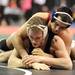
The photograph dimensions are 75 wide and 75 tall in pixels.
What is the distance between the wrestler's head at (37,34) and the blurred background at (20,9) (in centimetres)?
577

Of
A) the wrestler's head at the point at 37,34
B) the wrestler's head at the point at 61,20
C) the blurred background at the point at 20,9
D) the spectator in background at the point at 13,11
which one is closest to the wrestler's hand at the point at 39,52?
the wrestler's head at the point at 37,34

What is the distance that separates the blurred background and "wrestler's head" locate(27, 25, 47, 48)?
5774 millimetres

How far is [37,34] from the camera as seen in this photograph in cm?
327

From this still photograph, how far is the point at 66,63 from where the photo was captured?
11.0ft

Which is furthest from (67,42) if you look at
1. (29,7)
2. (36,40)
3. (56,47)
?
(29,7)

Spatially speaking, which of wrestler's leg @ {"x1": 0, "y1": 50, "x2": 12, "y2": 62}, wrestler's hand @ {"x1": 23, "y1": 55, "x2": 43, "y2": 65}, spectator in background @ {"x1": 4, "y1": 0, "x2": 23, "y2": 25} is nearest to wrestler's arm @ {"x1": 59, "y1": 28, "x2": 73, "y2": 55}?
wrestler's hand @ {"x1": 23, "y1": 55, "x2": 43, "y2": 65}

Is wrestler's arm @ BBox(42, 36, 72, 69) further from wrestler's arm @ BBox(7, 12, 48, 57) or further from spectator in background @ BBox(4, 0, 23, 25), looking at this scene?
spectator in background @ BBox(4, 0, 23, 25)

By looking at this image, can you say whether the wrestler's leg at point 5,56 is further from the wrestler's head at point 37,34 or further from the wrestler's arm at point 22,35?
the wrestler's head at point 37,34

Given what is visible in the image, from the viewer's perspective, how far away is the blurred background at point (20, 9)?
9219 millimetres

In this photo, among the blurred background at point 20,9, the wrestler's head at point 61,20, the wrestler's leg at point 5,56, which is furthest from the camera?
the blurred background at point 20,9

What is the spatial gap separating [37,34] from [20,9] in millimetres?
6121

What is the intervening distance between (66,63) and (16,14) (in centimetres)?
603

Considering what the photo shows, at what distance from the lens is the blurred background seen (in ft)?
30.2

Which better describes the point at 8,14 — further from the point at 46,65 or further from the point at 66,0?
the point at 46,65
